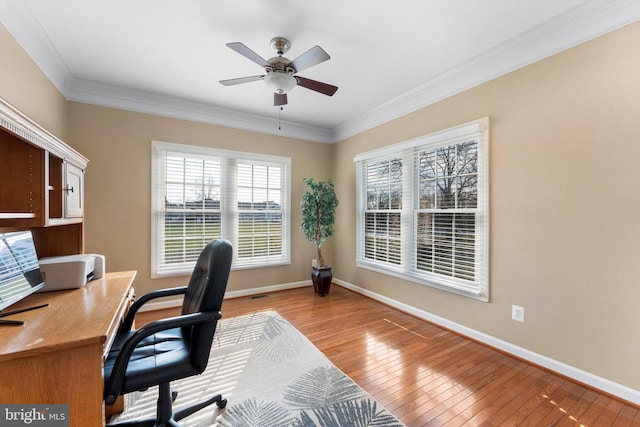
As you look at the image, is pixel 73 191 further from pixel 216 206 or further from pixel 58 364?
pixel 216 206

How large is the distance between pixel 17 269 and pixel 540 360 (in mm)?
3694

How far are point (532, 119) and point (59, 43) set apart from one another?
418 centimetres

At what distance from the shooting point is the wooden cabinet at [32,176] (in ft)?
4.44

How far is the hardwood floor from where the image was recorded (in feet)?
5.58

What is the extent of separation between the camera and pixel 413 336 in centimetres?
278

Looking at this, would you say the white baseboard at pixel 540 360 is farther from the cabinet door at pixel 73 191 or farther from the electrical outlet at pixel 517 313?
the cabinet door at pixel 73 191

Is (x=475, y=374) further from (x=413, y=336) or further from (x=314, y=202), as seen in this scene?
(x=314, y=202)

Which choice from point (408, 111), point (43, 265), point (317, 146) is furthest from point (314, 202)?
point (43, 265)

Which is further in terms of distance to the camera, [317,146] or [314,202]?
[317,146]

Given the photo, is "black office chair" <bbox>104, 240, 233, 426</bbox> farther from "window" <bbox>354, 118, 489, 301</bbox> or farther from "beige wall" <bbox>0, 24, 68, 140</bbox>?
"window" <bbox>354, 118, 489, 301</bbox>

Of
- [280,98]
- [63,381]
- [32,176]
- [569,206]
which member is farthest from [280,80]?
[569,206]

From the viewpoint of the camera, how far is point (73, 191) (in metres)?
2.01

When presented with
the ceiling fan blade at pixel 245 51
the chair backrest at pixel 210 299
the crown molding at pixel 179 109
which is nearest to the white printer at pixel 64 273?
the chair backrest at pixel 210 299

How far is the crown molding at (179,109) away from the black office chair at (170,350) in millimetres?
2761
